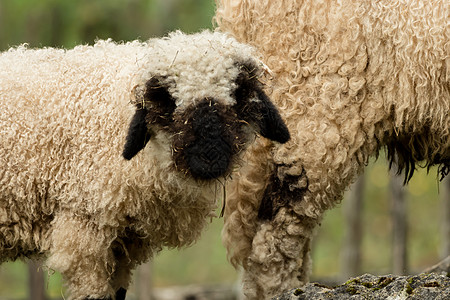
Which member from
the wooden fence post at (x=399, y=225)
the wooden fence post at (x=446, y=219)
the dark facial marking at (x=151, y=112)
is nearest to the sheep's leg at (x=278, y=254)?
→ the dark facial marking at (x=151, y=112)

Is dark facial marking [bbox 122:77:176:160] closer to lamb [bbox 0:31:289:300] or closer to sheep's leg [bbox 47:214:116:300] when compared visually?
lamb [bbox 0:31:289:300]

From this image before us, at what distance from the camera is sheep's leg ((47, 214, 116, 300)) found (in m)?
5.43

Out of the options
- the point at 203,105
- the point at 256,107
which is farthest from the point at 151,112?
the point at 256,107

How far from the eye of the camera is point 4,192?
5.51 metres

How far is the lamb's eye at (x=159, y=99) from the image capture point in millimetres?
5070

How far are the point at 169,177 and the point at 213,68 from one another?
0.87 metres

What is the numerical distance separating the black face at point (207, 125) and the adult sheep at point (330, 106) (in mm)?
851

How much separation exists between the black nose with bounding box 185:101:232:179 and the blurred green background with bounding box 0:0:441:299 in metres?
6.92

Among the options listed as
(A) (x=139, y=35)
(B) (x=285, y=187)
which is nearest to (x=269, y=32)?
(B) (x=285, y=187)

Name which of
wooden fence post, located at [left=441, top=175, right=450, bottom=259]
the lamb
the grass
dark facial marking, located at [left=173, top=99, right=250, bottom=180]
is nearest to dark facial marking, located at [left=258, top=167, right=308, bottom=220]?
the lamb

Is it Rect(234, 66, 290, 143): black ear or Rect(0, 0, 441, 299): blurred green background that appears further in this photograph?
Rect(0, 0, 441, 299): blurred green background

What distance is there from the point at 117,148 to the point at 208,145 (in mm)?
1004

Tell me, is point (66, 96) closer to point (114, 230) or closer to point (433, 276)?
point (114, 230)

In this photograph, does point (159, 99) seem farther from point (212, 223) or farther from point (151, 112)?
point (212, 223)
